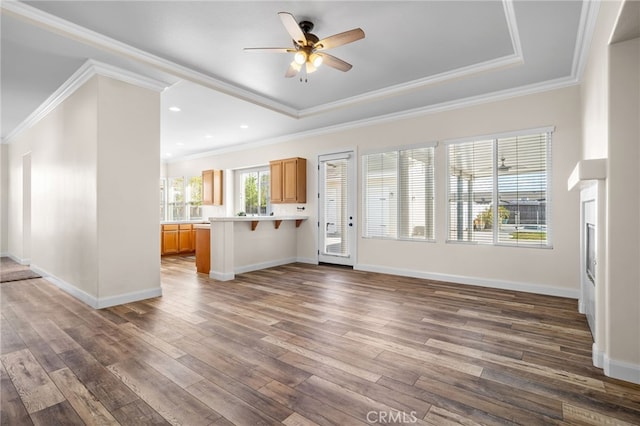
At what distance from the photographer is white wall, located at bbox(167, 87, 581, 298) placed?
403 centimetres

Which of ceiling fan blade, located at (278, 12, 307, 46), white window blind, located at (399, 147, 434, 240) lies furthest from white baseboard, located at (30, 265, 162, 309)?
white window blind, located at (399, 147, 434, 240)

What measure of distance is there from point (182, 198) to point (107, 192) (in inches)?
254

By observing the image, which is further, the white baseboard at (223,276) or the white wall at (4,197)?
the white wall at (4,197)

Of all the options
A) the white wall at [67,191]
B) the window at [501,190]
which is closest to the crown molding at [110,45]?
the white wall at [67,191]

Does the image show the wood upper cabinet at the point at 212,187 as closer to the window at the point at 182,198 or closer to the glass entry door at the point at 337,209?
the window at the point at 182,198

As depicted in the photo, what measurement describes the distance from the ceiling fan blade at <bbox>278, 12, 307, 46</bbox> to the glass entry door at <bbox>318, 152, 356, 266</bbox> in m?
3.27

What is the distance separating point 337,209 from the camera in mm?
6285

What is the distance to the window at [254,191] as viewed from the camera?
7.91 meters

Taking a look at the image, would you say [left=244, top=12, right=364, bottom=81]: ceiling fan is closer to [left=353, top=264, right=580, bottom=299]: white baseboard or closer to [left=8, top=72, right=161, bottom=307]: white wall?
[left=8, top=72, right=161, bottom=307]: white wall

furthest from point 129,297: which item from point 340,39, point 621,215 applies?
point 621,215

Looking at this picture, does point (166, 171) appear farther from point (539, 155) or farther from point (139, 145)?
point (539, 155)

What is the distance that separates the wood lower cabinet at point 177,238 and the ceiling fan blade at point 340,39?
6300 mm

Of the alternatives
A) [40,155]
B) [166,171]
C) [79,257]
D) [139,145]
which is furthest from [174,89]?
[166,171]

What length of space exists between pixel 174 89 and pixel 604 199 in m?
4.74
